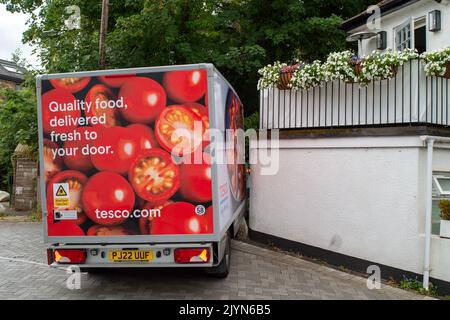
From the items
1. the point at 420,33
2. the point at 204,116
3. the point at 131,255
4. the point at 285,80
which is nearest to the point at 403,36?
the point at 420,33

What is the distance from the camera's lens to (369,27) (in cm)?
1104

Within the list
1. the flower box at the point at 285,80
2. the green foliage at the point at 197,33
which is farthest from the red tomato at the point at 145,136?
the green foliage at the point at 197,33

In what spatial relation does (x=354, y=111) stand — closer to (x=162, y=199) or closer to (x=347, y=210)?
(x=347, y=210)

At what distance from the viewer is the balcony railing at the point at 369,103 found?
6.04 metres

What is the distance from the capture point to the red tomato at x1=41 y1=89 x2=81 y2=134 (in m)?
4.82

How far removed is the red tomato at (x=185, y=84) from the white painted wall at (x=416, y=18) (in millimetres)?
6443

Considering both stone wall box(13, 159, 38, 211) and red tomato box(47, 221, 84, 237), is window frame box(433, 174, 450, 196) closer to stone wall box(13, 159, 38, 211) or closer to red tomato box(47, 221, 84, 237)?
red tomato box(47, 221, 84, 237)

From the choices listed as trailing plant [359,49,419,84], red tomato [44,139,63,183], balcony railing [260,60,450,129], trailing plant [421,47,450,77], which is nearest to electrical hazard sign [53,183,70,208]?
red tomato [44,139,63,183]

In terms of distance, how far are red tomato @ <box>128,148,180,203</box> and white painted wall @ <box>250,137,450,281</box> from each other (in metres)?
3.07

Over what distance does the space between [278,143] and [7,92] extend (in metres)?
9.25

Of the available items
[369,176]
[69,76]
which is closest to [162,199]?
[69,76]

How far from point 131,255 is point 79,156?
1.32 meters

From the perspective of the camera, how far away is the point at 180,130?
466cm

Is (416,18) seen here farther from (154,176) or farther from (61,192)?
(61,192)
